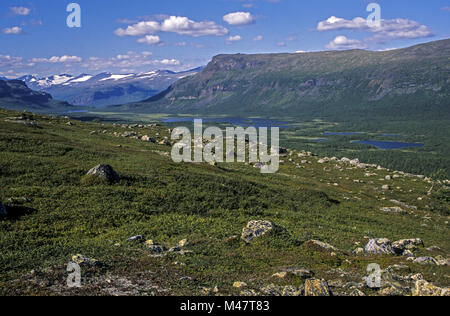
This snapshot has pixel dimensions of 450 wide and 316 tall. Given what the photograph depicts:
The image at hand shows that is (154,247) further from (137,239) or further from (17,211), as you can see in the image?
(17,211)

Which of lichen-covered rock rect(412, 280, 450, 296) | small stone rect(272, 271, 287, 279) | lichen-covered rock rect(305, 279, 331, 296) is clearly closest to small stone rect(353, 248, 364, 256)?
small stone rect(272, 271, 287, 279)

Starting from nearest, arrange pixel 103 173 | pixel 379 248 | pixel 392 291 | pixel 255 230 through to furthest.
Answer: pixel 392 291 → pixel 379 248 → pixel 255 230 → pixel 103 173

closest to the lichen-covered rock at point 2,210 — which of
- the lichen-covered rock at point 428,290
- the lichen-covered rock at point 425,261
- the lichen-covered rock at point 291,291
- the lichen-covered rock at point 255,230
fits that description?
the lichen-covered rock at point 255,230

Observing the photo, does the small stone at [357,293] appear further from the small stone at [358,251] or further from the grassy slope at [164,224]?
the small stone at [358,251]

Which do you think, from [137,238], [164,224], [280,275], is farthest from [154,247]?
[280,275]

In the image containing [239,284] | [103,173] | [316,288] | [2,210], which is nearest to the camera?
[316,288]

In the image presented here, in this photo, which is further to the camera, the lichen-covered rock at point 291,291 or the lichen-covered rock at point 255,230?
the lichen-covered rock at point 255,230
